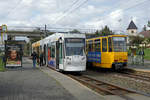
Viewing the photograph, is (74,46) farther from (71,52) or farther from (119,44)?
(119,44)

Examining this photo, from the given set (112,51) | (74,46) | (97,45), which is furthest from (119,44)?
(74,46)

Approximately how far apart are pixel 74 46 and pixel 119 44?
14.7 feet

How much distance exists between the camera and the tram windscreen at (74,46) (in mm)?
16906

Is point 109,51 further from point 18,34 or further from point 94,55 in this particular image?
point 18,34

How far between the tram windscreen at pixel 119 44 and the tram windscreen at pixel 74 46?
3.21 m

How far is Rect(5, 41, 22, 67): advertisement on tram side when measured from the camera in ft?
60.0

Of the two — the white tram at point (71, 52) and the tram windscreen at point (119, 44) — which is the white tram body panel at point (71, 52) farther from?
the tram windscreen at point (119, 44)

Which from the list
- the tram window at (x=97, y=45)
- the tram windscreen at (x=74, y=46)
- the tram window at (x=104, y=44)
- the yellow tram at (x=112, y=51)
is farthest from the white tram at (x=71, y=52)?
the tram window at (x=97, y=45)

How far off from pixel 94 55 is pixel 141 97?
480 inches

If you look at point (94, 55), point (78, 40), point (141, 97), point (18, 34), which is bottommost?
point (141, 97)

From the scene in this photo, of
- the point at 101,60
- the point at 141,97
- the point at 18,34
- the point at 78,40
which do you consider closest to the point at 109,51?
the point at 101,60

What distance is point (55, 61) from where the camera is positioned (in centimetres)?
1897

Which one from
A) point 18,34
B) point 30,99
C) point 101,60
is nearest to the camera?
point 30,99

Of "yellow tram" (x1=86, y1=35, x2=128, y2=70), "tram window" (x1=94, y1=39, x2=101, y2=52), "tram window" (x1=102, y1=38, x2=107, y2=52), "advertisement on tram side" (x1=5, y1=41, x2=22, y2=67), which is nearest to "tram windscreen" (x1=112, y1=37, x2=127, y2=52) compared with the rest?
"yellow tram" (x1=86, y1=35, x2=128, y2=70)
